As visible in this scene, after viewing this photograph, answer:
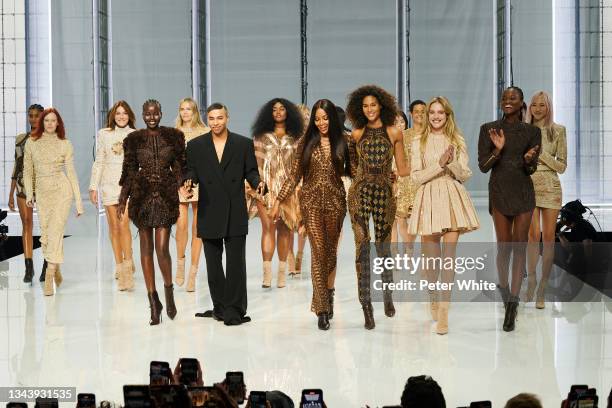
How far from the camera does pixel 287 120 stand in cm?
932

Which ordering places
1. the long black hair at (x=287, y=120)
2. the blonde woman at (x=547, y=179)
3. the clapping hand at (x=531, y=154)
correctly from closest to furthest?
1. the clapping hand at (x=531, y=154)
2. the blonde woman at (x=547, y=179)
3. the long black hair at (x=287, y=120)

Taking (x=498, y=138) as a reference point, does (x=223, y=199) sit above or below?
below

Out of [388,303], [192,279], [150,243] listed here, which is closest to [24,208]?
[192,279]

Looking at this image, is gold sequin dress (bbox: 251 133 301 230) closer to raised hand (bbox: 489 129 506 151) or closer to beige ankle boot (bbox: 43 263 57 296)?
beige ankle boot (bbox: 43 263 57 296)

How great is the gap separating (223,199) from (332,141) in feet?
3.05

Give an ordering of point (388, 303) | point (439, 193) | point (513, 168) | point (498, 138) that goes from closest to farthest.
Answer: point (439, 193)
point (498, 138)
point (513, 168)
point (388, 303)

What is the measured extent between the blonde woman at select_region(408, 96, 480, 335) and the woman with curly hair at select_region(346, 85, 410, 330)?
0.18 m

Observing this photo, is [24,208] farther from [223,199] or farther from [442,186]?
[442,186]

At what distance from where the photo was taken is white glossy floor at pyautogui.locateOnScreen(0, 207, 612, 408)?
593 cm

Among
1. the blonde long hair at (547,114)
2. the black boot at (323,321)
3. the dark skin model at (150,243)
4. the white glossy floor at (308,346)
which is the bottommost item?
the white glossy floor at (308,346)

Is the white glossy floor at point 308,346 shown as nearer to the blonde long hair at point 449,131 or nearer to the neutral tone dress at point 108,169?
the neutral tone dress at point 108,169

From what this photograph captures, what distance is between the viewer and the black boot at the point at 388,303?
8.08 m

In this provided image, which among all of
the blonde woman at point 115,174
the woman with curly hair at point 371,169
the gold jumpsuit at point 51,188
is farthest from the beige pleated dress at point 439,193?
the gold jumpsuit at point 51,188

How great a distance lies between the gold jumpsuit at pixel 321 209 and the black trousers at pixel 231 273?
56 centimetres
